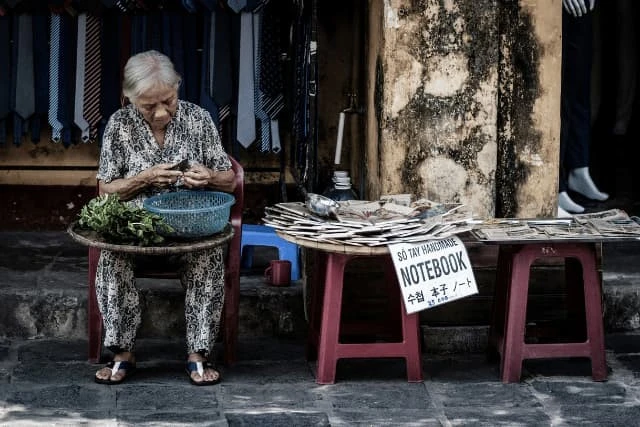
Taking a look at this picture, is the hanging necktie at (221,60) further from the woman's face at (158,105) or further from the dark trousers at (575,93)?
the dark trousers at (575,93)

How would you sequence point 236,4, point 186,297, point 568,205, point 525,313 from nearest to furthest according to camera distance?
point 525,313 < point 186,297 < point 236,4 < point 568,205

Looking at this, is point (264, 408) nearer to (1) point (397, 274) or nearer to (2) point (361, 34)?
(1) point (397, 274)

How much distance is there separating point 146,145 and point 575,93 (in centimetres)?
305

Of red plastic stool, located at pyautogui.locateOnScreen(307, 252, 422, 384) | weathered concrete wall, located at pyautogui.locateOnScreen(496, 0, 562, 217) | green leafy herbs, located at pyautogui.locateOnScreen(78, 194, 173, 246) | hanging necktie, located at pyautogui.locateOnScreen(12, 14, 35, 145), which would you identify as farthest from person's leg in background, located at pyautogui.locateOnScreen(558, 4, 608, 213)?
green leafy herbs, located at pyautogui.locateOnScreen(78, 194, 173, 246)

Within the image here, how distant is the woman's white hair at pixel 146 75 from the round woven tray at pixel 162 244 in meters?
0.63

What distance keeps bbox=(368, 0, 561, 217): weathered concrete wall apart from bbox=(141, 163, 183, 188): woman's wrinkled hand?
3.42 ft

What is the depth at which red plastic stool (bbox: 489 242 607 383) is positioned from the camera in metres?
5.65

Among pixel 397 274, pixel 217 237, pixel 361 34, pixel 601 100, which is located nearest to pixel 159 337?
pixel 217 237

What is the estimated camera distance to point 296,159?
717 centimetres

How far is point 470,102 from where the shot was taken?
20.0 ft

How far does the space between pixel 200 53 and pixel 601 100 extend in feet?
8.82

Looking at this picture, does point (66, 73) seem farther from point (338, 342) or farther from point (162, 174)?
point (338, 342)

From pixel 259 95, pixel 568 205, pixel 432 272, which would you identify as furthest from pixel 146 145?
pixel 568 205

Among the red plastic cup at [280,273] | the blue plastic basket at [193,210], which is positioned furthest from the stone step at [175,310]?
the blue plastic basket at [193,210]
